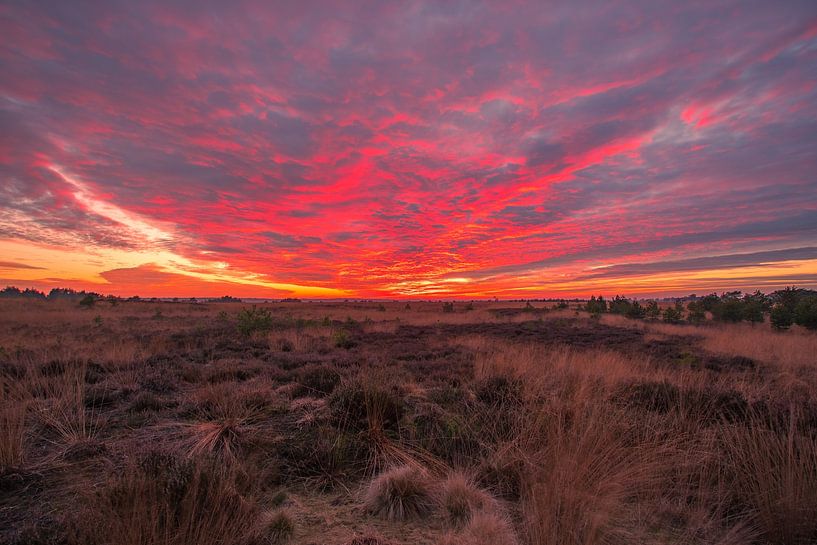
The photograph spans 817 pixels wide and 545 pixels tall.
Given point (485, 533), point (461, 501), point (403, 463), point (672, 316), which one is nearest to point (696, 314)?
point (672, 316)

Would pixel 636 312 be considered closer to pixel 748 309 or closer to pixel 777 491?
pixel 748 309

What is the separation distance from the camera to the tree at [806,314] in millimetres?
24031

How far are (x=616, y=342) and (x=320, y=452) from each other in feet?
62.1

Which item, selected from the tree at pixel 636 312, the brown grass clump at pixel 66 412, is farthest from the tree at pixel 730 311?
the brown grass clump at pixel 66 412

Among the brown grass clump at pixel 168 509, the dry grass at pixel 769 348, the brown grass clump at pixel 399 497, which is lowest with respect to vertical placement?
the dry grass at pixel 769 348

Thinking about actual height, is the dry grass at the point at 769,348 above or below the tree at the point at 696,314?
below

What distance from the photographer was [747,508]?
147 inches

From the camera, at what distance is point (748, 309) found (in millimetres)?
31141

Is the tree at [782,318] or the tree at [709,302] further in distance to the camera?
the tree at [709,302]

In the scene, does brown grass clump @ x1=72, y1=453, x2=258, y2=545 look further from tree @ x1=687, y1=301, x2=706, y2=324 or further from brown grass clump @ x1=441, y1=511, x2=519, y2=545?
tree @ x1=687, y1=301, x2=706, y2=324

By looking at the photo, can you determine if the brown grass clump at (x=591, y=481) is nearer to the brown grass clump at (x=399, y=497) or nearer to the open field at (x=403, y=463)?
the open field at (x=403, y=463)

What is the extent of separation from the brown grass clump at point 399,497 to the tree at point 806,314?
110 ft

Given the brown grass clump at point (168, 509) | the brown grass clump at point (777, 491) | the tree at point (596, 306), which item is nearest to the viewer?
the brown grass clump at point (168, 509)

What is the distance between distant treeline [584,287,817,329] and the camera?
24.8 metres
